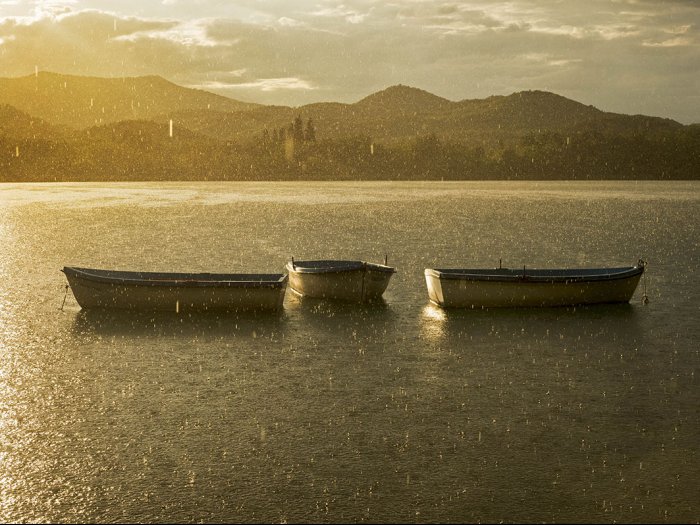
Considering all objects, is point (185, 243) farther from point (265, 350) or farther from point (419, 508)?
point (419, 508)

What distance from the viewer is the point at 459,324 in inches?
1097

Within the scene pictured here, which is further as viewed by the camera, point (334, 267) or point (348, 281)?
point (334, 267)

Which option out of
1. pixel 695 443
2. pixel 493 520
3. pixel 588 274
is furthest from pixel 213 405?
pixel 588 274

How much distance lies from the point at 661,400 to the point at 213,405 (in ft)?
33.1

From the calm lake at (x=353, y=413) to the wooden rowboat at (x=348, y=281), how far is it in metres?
0.85

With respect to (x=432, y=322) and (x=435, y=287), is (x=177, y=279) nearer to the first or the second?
(x=432, y=322)

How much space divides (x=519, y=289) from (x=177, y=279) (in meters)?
12.7

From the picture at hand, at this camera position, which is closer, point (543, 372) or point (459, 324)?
point (543, 372)

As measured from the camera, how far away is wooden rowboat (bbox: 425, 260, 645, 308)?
30250mm

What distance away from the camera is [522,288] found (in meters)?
30.3

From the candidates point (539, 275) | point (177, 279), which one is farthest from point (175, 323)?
point (539, 275)

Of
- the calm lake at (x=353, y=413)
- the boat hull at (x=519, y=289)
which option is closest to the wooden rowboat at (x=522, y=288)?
the boat hull at (x=519, y=289)

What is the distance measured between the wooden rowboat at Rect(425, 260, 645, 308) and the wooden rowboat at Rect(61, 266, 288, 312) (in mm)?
6176

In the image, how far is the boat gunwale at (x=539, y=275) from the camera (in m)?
30.2
